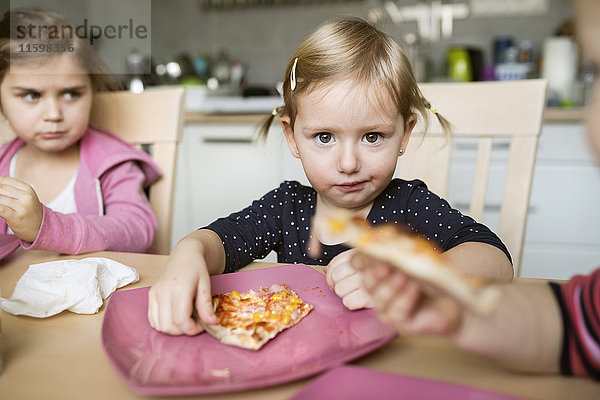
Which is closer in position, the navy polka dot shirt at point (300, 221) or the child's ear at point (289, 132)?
the navy polka dot shirt at point (300, 221)

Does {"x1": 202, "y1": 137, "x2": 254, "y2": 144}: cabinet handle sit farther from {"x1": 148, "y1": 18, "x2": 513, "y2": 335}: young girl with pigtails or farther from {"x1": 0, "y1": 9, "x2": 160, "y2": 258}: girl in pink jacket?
{"x1": 148, "y1": 18, "x2": 513, "y2": 335}: young girl with pigtails

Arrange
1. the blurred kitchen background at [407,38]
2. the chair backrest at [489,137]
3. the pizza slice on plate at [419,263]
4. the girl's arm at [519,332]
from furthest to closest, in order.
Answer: the blurred kitchen background at [407,38] → the chair backrest at [489,137] → the girl's arm at [519,332] → the pizza slice on plate at [419,263]

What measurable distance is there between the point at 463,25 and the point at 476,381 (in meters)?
2.74

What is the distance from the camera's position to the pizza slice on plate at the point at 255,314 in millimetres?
560

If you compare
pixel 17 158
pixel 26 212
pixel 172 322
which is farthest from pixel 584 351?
pixel 17 158

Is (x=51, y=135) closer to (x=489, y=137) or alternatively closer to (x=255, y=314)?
(x=255, y=314)

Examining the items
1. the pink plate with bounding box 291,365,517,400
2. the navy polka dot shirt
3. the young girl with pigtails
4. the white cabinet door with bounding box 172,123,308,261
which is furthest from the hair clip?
the white cabinet door with bounding box 172,123,308,261

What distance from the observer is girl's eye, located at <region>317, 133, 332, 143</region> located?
2.90 ft

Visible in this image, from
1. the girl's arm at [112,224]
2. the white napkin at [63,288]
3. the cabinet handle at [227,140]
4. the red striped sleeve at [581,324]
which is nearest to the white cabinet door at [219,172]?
the cabinet handle at [227,140]

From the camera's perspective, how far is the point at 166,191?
1296 mm

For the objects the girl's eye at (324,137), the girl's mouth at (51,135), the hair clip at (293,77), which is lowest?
the girl's mouth at (51,135)

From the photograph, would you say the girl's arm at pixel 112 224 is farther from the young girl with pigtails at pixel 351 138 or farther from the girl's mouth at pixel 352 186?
the girl's mouth at pixel 352 186

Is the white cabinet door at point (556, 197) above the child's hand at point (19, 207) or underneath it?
underneath

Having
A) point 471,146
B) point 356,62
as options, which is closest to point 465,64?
point 471,146
